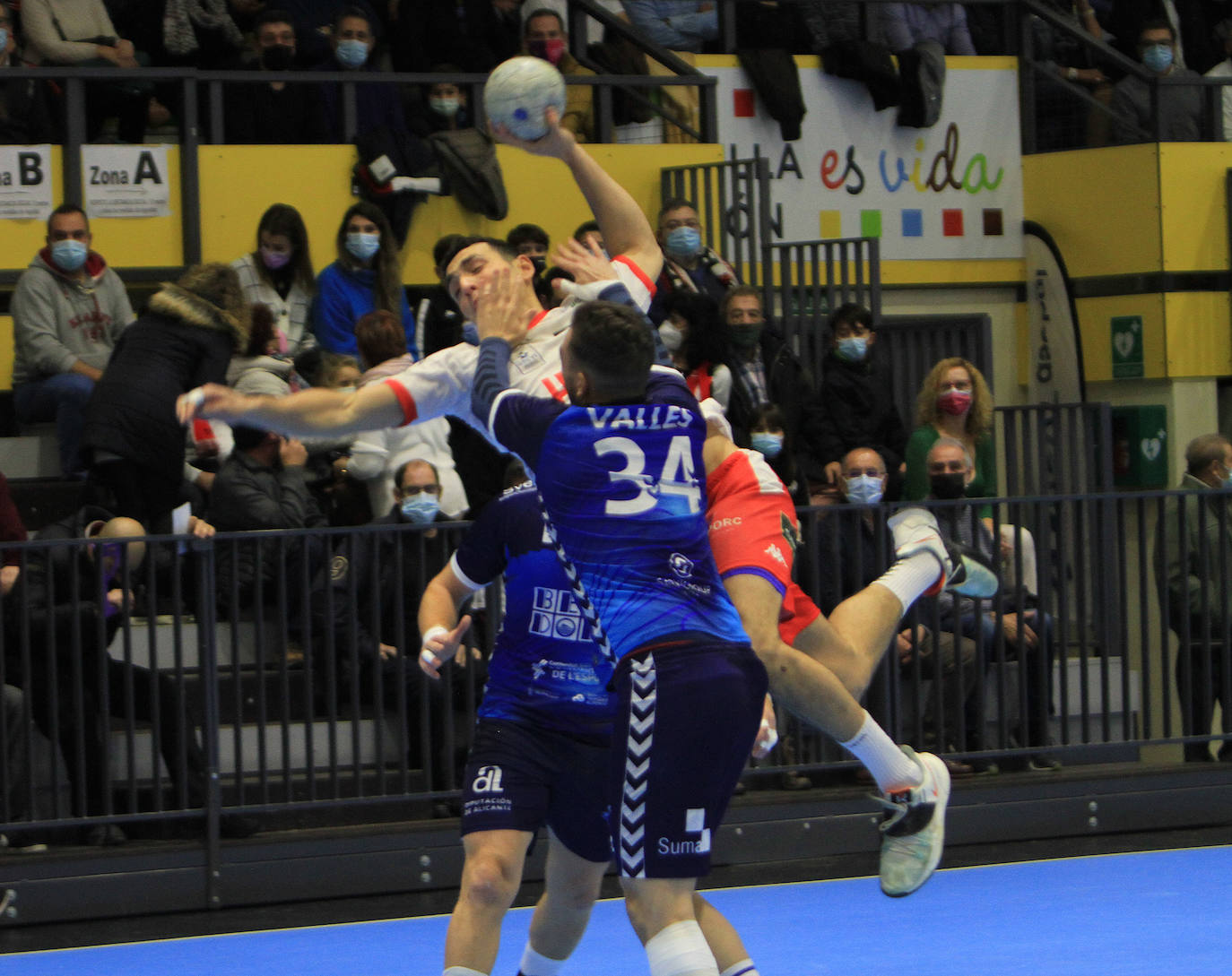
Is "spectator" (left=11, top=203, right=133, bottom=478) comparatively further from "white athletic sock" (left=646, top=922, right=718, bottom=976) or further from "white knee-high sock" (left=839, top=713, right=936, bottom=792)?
"white athletic sock" (left=646, top=922, right=718, bottom=976)

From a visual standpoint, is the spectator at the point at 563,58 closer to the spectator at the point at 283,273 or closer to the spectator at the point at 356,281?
the spectator at the point at 356,281

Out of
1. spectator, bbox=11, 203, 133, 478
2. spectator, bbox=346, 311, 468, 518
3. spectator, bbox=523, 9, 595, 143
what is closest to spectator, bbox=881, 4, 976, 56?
spectator, bbox=523, 9, 595, 143

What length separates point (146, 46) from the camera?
12023mm

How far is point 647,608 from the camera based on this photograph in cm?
477

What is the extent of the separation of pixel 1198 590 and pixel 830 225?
207 inches

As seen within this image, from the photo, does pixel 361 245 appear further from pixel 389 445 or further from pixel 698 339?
pixel 698 339

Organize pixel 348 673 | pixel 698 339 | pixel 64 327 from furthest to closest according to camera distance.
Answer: pixel 698 339
pixel 64 327
pixel 348 673

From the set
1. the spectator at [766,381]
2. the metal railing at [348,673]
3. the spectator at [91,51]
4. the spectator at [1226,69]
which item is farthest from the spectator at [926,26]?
the metal railing at [348,673]

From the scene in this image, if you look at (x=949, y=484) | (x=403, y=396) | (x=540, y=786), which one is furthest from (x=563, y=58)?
(x=540, y=786)

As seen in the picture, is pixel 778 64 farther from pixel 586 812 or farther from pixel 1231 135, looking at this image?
pixel 586 812

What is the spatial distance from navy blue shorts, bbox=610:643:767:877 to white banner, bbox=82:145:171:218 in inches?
297

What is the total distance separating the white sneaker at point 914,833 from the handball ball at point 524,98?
2.36 metres

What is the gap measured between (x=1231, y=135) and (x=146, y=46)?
7619mm

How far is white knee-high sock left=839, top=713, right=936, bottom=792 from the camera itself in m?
6.25
